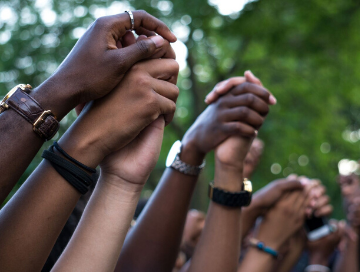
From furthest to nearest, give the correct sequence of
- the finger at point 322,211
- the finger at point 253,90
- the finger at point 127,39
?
the finger at point 322,211
the finger at point 253,90
the finger at point 127,39

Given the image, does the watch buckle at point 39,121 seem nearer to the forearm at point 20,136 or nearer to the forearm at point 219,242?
the forearm at point 20,136

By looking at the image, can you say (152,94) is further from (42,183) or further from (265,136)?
(265,136)

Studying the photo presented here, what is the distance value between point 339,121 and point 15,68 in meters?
9.28

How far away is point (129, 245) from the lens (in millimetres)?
2010

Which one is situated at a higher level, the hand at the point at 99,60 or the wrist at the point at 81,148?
the hand at the point at 99,60

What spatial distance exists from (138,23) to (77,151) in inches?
19.3

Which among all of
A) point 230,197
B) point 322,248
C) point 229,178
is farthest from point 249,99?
point 322,248

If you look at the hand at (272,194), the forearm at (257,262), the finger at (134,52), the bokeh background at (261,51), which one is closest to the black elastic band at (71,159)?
the finger at (134,52)

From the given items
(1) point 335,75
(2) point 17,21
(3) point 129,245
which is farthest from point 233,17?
(3) point 129,245

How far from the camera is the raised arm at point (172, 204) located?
1.96 metres

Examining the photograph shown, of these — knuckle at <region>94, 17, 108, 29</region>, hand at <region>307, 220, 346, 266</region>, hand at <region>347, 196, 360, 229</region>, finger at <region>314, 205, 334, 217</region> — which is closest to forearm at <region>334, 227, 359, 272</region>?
hand at <region>347, 196, 360, 229</region>

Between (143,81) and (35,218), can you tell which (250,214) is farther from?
(35,218)

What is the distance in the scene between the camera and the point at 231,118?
6.63 feet

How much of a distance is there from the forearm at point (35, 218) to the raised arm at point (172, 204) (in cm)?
93
